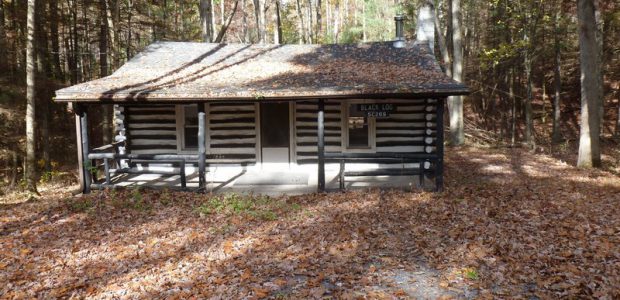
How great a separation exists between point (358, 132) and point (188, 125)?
18.4ft

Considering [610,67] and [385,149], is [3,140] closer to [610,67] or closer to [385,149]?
[385,149]

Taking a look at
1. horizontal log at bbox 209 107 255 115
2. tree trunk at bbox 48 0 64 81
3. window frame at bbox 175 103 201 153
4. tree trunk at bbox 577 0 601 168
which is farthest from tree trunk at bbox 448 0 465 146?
tree trunk at bbox 48 0 64 81

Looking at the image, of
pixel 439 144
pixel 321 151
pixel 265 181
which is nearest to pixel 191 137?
pixel 265 181

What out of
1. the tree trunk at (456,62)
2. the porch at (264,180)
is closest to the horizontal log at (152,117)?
the porch at (264,180)

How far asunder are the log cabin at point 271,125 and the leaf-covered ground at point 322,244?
1573mm

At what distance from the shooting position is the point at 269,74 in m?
12.3

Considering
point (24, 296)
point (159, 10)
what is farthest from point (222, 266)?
point (159, 10)

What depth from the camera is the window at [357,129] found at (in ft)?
42.4

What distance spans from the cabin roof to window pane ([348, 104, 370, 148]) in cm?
171

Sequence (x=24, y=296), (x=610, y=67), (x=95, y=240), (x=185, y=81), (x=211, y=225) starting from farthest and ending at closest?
(x=610, y=67) < (x=185, y=81) < (x=211, y=225) < (x=95, y=240) < (x=24, y=296)

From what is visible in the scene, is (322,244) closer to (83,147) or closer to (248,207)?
(248,207)

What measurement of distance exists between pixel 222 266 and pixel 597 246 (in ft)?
19.3

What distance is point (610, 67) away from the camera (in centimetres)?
2488

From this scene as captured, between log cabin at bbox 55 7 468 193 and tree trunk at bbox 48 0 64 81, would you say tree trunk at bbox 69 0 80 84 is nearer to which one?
tree trunk at bbox 48 0 64 81
